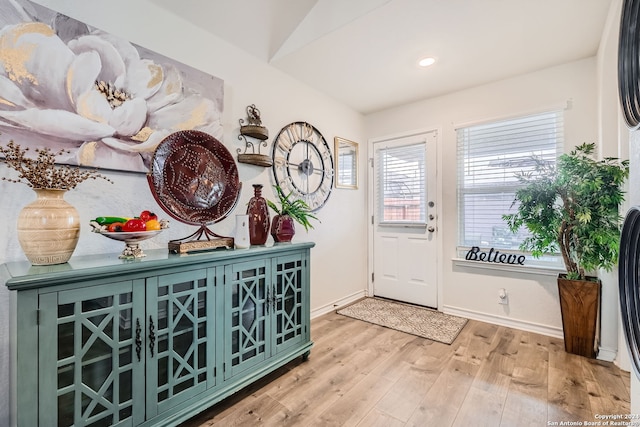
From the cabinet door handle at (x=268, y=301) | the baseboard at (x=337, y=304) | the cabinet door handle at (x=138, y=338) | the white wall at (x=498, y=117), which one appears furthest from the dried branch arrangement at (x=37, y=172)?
the white wall at (x=498, y=117)

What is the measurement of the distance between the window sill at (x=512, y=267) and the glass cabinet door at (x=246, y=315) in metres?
2.20

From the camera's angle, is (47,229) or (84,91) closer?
(47,229)

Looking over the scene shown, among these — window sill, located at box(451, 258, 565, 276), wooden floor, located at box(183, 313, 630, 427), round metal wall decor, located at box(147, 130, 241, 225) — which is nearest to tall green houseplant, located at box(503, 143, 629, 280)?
window sill, located at box(451, 258, 565, 276)

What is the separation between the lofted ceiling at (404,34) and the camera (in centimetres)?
189

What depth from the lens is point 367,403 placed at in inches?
65.2

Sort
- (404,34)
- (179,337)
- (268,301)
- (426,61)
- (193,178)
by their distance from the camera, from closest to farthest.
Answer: (179,337)
(193,178)
(268,301)
(404,34)
(426,61)

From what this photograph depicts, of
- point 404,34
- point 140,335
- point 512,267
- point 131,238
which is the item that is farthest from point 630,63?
point 140,335

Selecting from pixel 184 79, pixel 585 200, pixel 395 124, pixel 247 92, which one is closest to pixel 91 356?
pixel 184 79

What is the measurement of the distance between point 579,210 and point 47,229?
3091 mm

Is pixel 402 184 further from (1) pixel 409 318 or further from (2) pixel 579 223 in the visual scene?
(2) pixel 579 223

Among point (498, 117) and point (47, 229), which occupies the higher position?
point (498, 117)

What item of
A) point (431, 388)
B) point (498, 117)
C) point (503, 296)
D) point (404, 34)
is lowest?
point (431, 388)

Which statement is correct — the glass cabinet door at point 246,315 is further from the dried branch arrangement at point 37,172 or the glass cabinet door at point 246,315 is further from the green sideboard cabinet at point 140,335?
the dried branch arrangement at point 37,172

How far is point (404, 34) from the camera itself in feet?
6.91
